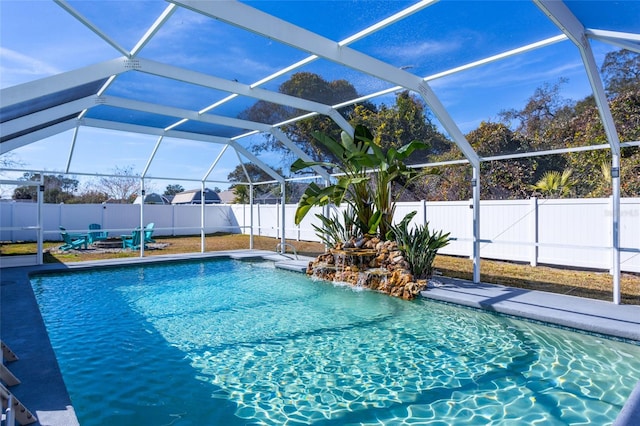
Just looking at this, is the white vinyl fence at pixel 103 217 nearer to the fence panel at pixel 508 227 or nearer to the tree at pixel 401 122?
the tree at pixel 401 122

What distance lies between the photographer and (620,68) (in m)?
8.35

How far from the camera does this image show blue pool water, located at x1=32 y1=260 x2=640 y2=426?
139 inches

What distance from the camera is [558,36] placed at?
5.50m

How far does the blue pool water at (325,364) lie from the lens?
11.6 ft

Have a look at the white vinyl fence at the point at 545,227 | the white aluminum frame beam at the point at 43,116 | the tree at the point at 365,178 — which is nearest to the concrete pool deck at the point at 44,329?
the white vinyl fence at the point at 545,227

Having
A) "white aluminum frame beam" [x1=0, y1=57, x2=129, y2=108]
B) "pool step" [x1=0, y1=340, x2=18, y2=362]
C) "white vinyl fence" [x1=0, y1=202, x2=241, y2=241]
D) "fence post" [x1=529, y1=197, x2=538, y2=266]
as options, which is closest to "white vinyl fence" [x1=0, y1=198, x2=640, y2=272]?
"fence post" [x1=529, y1=197, x2=538, y2=266]

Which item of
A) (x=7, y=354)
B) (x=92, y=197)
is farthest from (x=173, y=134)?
(x=92, y=197)

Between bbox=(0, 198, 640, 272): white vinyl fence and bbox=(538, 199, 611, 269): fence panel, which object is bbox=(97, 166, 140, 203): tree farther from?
bbox=(538, 199, 611, 269): fence panel

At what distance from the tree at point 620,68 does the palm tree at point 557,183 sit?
370 centimetres

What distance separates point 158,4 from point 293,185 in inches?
473

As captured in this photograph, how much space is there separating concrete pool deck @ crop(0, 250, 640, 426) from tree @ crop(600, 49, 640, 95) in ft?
15.3

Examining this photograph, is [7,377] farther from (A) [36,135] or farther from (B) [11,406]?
(A) [36,135]

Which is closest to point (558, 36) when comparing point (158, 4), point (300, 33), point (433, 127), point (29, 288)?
point (300, 33)

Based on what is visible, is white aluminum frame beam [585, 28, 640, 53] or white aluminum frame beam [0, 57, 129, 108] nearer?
white aluminum frame beam [0, 57, 129, 108]
